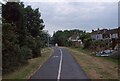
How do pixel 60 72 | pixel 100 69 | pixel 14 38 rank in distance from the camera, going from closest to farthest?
1. pixel 60 72
2. pixel 14 38
3. pixel 100 69

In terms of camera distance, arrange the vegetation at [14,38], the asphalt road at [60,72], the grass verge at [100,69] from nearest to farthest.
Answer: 1. the asphalt road at [60,72]
2. the grass verge at [100,69]
3. the vegetation at [14,38]

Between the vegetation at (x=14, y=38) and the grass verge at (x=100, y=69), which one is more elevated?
the vegetation at (x=14, y=38)

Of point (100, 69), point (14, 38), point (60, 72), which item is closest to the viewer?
point (60, 72)

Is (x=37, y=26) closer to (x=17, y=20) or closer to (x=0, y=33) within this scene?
(x=17, y=20)

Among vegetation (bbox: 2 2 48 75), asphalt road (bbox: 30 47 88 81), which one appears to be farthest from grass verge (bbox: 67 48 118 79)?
vegetation (bbox: 2 2 48 75)

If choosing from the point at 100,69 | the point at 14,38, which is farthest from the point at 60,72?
the point at 100,69

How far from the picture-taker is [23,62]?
3462 cm

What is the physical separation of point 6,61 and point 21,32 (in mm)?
11098

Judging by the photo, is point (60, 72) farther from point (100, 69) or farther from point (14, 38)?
point (100, 69)

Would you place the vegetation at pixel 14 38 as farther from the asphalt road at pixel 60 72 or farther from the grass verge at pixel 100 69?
the grass verge at pixel 100 69

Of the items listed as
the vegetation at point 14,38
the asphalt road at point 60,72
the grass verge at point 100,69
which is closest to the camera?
the asphalt road at point 60,72

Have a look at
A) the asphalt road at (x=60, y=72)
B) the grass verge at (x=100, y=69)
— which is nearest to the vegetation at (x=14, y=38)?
the asphalt road at (x=60, y=72)

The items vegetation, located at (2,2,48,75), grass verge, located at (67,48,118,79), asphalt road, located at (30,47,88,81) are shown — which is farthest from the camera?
vegetation, located at (2,2,48,75)

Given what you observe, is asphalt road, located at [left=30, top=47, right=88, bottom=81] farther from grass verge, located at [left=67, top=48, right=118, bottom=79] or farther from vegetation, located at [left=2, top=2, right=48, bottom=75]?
vegetation, located at [left=2, top=2, right=48, bottom=75]
